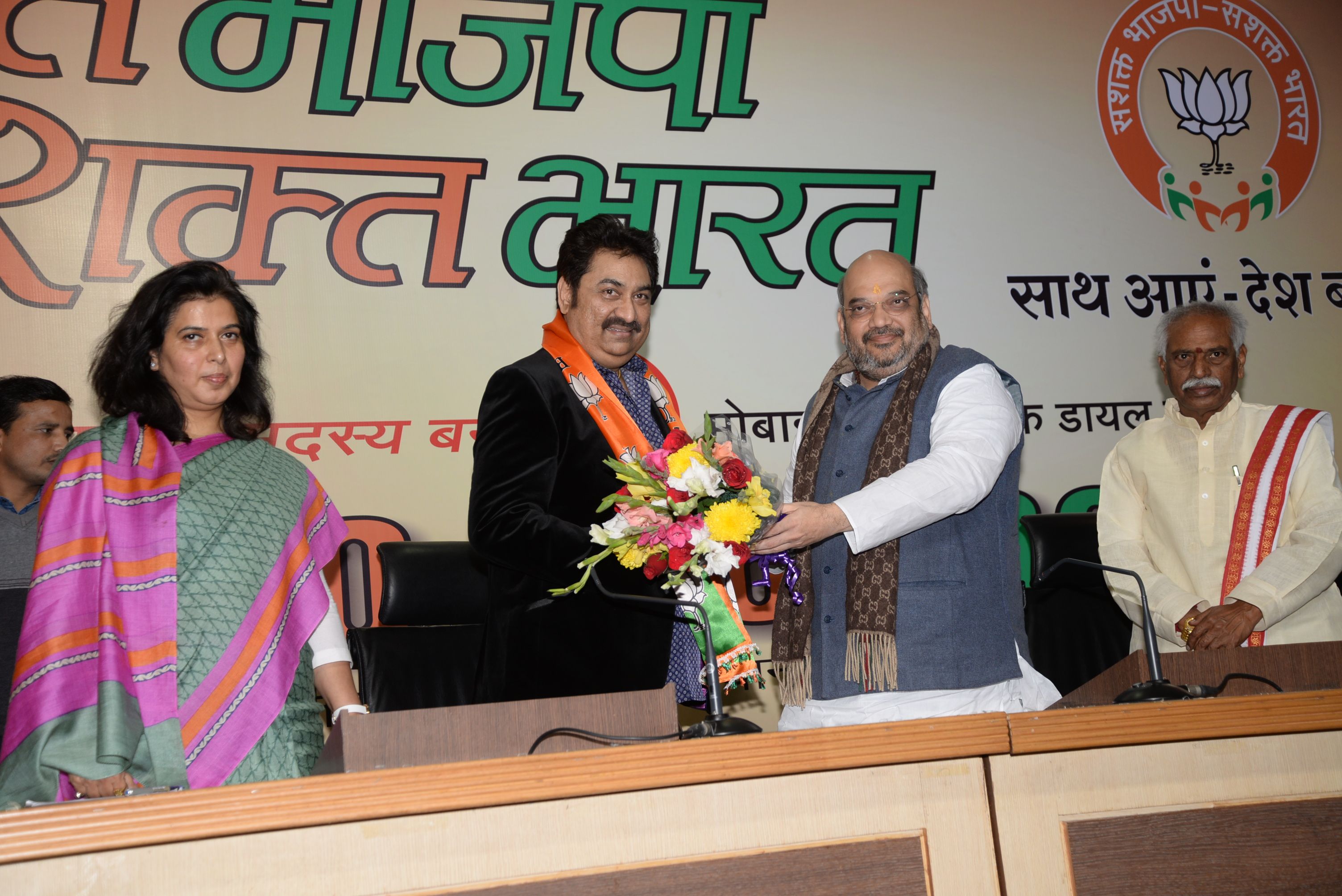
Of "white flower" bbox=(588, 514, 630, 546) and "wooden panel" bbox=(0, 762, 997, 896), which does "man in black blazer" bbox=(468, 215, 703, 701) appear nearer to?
"white flower" bbox=(588, 514, 630, 546)

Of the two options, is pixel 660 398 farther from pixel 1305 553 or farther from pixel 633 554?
pixel 1305 553

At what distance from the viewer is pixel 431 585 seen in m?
2.98

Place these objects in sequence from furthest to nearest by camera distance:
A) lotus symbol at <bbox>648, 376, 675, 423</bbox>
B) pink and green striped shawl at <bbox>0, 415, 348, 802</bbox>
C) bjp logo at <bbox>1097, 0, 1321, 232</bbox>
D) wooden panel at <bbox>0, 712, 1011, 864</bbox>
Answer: bjp logo at <bbox>1097, 0, 1321, 232</bbox> < lotus symbol at <bbox>648, 376, 675, 423</bbox> < pink and green striped shawl at <bbox>0, 415, 348, 802</bbox> < wooden panel at <bbox>0, 712, 1011, 864</bbox>

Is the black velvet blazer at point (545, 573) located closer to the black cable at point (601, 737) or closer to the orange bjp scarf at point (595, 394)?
the orange bjp scarf at point (595, 394)

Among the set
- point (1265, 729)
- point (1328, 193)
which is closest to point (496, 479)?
point (1265, 729)

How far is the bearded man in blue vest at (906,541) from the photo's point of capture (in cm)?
186

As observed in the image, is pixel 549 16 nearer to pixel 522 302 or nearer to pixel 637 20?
pixel 637 20

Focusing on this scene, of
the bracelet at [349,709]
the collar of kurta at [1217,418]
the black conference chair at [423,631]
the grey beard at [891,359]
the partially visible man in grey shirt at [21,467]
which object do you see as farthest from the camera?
the black conference chair at [423,631]

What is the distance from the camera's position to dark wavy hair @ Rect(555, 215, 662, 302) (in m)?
2.25

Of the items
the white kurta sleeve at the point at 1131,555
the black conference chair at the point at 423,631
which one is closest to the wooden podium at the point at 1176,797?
the white kurta sleeve at the point at 1131,555

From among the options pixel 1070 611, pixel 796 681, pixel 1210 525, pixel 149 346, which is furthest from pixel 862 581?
pixel 1070 611

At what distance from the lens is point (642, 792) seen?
114 centimetres

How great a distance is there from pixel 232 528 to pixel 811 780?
1094 millimetres

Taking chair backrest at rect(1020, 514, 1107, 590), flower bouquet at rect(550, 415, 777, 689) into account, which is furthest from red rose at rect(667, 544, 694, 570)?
chair backrest at rect(1020, 514, 1107, 590)
